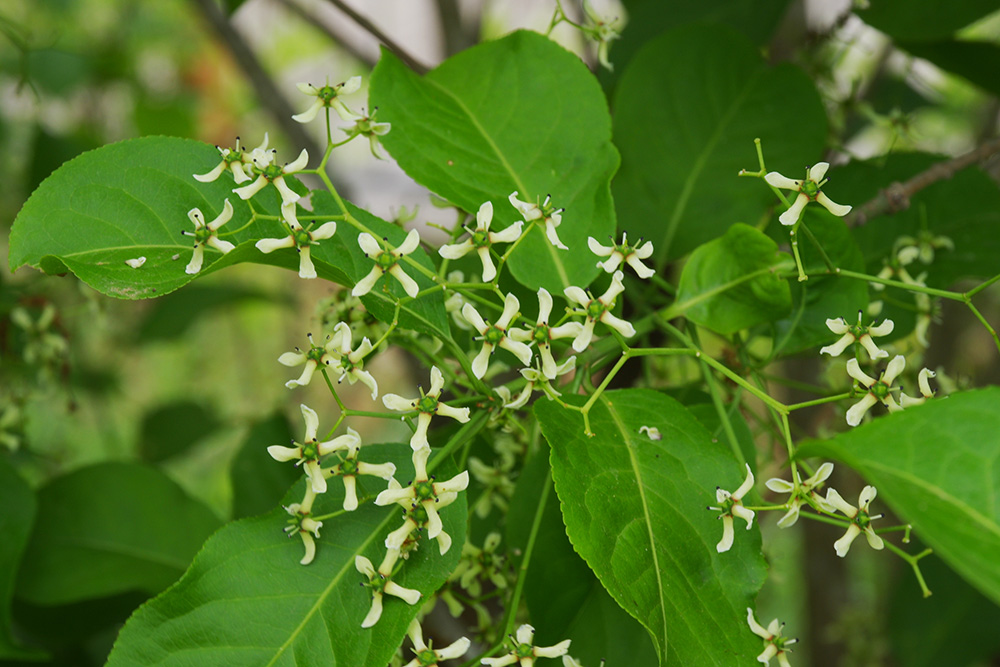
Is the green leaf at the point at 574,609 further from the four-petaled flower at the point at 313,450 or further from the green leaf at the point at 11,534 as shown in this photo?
the green leaf at the point at 11,534

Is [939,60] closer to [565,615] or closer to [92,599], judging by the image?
[565,615]

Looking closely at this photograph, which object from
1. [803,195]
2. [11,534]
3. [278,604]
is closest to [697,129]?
[803,195]

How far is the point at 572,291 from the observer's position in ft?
2.57

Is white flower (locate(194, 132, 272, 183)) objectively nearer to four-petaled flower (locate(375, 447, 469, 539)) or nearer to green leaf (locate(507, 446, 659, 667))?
four-petaled flower (locate(375, 447, 469, 539))

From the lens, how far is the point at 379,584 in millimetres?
765

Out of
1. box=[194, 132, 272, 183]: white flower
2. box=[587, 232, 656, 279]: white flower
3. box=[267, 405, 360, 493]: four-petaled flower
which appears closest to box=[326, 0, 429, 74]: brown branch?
box=[194, 132, 272, 183]: white flower

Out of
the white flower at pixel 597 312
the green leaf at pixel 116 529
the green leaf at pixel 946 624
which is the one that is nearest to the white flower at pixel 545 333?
the white flower at pixel 597 312

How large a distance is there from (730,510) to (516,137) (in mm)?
517

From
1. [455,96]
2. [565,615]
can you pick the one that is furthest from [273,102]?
[565,615]

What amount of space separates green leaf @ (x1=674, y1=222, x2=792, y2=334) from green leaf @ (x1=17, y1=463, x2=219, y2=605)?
894 mm

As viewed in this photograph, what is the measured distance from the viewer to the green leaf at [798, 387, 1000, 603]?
1.71ft

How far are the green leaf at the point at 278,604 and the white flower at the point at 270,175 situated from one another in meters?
0.29

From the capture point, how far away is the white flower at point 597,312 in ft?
2.57

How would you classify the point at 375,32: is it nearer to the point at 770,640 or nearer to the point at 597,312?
the point at 597,312
